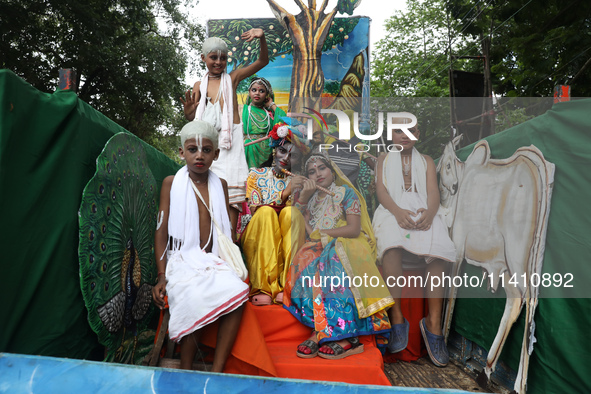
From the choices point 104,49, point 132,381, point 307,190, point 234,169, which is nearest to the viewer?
point 132,381

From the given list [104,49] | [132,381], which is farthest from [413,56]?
[132,381]

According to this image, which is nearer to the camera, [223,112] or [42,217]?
[42,217]

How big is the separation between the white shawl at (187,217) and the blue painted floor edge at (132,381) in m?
1.04

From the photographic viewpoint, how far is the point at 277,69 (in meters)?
6.62

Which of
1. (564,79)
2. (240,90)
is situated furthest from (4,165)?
(564,79)

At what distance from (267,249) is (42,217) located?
4.83ft

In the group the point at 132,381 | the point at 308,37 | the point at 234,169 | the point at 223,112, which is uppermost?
the point at 308,37

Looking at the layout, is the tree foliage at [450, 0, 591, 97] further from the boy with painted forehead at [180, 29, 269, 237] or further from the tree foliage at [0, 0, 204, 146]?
the tree foliage at [0, 0, 204, 146]

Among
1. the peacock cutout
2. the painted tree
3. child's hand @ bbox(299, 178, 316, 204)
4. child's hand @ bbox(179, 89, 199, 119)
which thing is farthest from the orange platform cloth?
the painted tree

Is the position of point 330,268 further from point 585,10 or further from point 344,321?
point 585,10

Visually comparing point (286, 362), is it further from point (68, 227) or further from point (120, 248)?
point (68, 227)

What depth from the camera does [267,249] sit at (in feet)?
9.71

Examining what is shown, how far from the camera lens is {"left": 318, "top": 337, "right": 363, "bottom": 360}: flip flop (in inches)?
93.9

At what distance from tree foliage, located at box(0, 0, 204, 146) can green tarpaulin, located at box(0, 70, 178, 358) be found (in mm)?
8829
